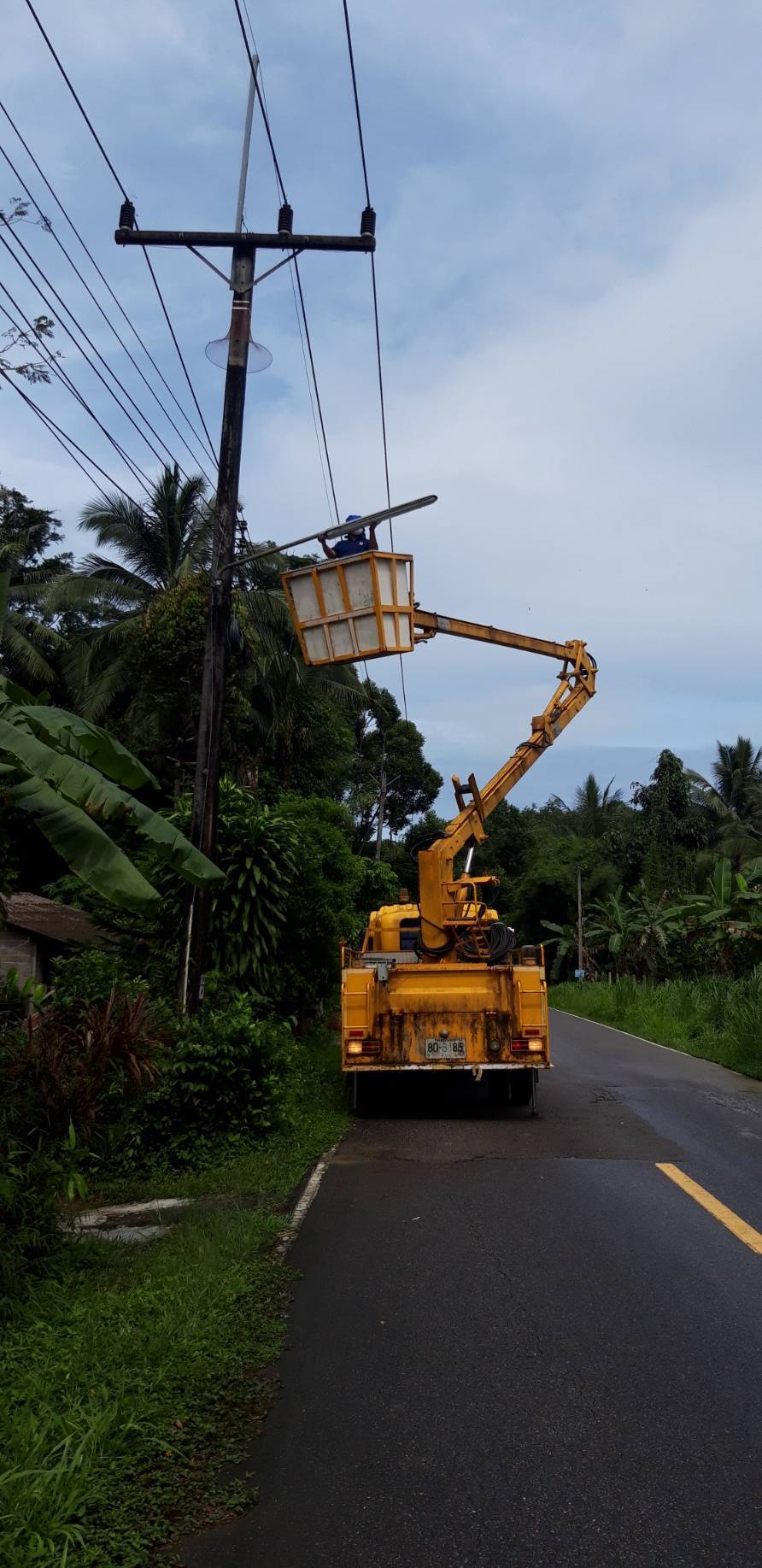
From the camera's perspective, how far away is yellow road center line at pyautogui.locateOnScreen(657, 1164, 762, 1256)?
22.4 feet

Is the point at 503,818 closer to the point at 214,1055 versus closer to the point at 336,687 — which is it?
the point at 336,687

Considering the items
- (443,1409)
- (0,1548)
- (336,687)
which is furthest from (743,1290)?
(336,687)

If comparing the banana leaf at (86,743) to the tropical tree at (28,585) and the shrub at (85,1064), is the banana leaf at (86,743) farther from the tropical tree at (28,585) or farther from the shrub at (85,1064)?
the tropical tree at (28,585)

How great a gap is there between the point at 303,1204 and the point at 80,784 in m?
3.84

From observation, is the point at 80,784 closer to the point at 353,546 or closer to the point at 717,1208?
the point at 717,1208

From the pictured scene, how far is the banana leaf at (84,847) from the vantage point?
524cm

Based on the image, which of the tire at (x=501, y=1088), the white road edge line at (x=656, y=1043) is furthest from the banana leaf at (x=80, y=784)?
the white road edge line at (x=656, y=1043)

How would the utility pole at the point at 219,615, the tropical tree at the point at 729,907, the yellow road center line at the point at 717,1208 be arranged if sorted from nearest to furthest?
the yellow road center line at the point at 717,1208, the utility pole at the point at 219,615, the tropical tree at the point at 729,907

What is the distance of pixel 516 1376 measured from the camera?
189 inches

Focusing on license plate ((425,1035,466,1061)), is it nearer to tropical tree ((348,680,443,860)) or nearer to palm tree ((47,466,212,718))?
palm tree ((47,466,212,718))

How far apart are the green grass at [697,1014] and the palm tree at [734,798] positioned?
15.8m

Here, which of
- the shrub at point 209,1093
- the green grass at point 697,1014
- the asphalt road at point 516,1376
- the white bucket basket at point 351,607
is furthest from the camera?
the green grass at point 697,1014

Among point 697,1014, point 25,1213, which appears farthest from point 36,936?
point 697,1014

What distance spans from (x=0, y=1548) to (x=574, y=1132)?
317 inches
